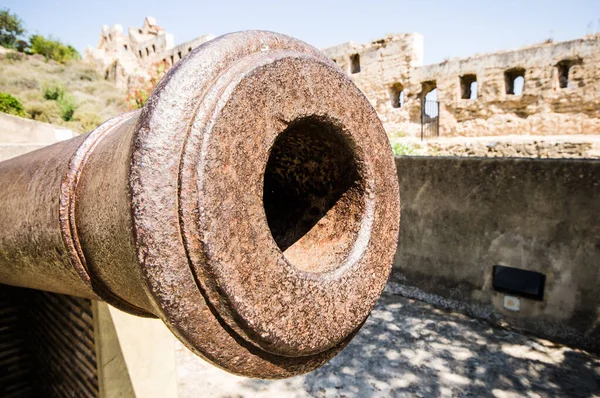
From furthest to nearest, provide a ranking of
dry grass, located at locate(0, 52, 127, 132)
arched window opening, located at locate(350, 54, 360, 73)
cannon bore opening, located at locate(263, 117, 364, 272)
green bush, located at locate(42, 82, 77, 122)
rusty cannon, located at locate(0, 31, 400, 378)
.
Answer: green bush, located at locate(42, 82, 77, 122) → dry grass, located at locate(0, 52, 127, 132) → arched window opening, located at locate(350, 54, 360, 73) → cannon bore opening, located at locate(263, 117, 364, 272) → rusty cannon, located at locate(0, 31, 400, 378)

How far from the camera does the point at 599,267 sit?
4320 mm

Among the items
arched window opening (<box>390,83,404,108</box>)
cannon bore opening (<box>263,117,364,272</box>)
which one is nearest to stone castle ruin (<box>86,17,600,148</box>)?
arched window opening (<box>390,83,404,108</box>)

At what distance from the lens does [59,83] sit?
26.2 meters

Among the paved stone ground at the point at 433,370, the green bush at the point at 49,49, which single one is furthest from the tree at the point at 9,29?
the paved stone ground at the point at 433,370

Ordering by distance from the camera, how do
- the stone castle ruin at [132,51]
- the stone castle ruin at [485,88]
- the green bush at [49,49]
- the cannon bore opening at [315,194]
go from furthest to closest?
the green bush at [49,49], the stone castle ruin at [132,51], the stone castle ruin at [485,88], the cannon bore opening at [315,194]

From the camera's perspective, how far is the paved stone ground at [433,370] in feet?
12.5

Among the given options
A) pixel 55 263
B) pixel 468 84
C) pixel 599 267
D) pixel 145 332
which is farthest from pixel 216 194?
pixel 468 84

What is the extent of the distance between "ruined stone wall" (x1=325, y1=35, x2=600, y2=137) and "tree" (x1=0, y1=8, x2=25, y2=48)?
110ft

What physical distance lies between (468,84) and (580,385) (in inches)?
539

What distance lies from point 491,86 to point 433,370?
1291 centimetres

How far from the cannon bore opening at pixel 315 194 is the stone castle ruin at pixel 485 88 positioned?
11428 millimetres

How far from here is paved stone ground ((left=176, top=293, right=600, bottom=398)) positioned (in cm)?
381

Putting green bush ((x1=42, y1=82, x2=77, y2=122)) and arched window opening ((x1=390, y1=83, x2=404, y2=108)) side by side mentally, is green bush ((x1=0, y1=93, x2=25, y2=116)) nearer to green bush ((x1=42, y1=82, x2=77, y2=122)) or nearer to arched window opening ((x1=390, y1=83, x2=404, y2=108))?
green bush ((x1=42, y1=82, x2=77, y2=122))

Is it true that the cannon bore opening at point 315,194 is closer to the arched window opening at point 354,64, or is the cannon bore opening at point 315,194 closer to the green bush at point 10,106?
the green bush at point 10,106
